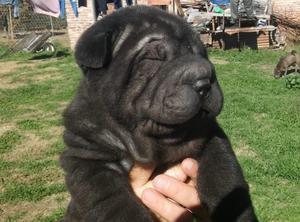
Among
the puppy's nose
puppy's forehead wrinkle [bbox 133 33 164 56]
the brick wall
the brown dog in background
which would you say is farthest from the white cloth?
the puppy's nose

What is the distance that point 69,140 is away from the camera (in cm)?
288

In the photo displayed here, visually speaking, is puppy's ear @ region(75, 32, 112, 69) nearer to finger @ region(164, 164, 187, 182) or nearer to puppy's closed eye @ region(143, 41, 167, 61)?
puppy's closed eye @ region(143, 41, 167, 61)

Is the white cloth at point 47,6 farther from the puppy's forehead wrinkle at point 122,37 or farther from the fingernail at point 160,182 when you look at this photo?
the fingernail at point 160,182

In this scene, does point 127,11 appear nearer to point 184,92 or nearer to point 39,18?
point 184,92

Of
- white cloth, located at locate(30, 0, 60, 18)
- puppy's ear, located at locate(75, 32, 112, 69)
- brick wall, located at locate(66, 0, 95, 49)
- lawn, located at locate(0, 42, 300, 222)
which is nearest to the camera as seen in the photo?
puppy's ear, located at locate(75, 32, 112, 69)

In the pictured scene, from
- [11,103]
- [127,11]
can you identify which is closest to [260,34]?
[11,103]

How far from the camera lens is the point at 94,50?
9.07ft

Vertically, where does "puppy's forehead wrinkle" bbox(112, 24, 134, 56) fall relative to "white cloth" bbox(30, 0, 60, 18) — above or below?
above

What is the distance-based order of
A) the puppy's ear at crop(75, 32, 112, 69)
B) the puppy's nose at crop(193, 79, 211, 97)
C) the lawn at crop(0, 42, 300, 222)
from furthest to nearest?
the lawn at crop(0, 42, 300, 222)
the puppy's ear at crop(75, 32, 112, 69)
the puppy's nose at crop(193, 79, 211, 97)

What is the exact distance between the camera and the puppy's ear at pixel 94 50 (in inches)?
108

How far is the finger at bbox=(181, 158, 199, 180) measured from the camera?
281 cm

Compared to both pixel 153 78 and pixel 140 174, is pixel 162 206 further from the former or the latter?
pixel 153 78

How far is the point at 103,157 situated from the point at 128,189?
23cm

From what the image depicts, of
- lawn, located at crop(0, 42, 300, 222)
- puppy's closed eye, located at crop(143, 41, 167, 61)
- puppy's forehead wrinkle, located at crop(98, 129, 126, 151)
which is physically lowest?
lawn, located at crop(0, 42, 300, 222)
